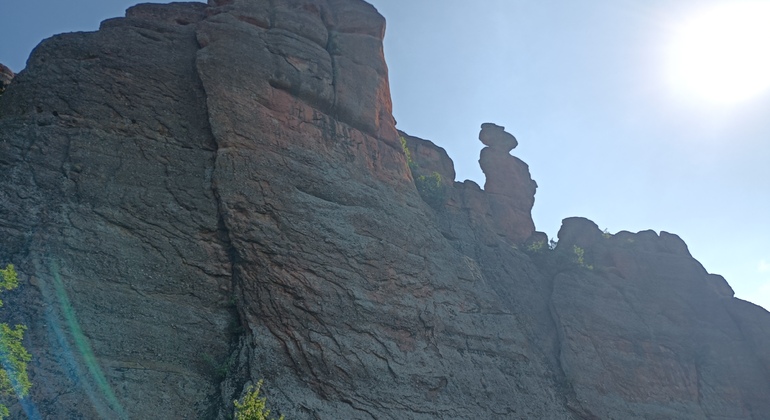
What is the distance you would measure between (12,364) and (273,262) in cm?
805

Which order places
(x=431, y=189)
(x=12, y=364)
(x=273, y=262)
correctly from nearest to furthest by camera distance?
(x=12, y=364), (x=273, y=262), (x=431, y=189)

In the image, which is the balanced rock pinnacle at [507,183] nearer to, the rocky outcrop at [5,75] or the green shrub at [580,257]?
the green shrub at [580,257]

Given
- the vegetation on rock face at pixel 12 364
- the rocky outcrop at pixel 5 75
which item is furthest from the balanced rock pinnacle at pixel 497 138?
the vegetation on rock face at pixel 12 364

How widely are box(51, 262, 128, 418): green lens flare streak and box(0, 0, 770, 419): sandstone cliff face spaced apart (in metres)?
0.05

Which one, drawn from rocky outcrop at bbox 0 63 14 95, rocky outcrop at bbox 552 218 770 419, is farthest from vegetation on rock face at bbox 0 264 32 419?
rocky outcrop at bbox 552 218 770 419

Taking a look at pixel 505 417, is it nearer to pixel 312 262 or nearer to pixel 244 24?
pixel 312 262

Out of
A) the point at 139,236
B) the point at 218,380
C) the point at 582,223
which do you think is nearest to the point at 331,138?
the point at 139,236

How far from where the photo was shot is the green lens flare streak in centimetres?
1548

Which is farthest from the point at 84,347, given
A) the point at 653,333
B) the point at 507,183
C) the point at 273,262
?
the point at 507,183

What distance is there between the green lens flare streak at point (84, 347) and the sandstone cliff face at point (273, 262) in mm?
52

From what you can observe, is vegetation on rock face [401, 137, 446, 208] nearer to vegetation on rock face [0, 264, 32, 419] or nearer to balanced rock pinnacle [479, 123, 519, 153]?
balanced rock pinnacle [479, 123, 519, 153]

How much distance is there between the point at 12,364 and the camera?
1428 centimetres

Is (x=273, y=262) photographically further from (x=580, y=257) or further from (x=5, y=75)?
(x=580, y=257)

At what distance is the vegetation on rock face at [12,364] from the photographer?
46.2ft
